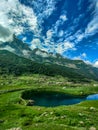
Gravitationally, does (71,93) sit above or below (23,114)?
above

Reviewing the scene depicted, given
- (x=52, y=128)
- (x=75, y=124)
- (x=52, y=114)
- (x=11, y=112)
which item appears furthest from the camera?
(x=11, y=112)

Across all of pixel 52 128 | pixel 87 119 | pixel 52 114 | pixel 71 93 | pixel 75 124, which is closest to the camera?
pixel 52 128

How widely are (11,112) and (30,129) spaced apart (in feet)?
79.7

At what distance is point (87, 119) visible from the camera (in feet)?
174

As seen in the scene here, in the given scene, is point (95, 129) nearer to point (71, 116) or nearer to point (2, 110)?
point (71, 116)

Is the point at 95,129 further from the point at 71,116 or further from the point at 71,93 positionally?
the point at 71,93

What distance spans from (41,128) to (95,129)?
33.7 ft

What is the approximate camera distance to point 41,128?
4250cm

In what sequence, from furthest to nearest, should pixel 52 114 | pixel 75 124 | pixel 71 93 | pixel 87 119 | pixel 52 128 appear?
1. pixel 71 93
2. pixel 52 114
3. pixel 87 119
4. pixel 75 124
5. pixel 52 128

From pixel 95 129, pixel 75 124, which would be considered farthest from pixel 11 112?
pixel 95 129

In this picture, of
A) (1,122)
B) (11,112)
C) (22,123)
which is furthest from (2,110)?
(22,123)

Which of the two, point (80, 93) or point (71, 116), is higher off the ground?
point (80, 93)

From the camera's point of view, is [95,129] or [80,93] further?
[80,93]

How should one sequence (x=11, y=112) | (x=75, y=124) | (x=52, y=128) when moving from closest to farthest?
1. (x=52, y=128)
2. (x=75, y=124)
3. (x=11, y=112)
